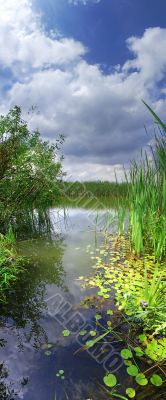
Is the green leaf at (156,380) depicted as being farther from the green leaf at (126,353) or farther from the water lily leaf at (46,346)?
the water lily leaf at (46,346)

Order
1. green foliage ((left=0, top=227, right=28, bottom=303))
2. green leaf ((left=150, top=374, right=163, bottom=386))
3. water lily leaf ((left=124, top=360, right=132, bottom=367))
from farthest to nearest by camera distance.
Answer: green foliage ((left=0, top=227, right=28, bottom=303))
water lily leaf ((left=124, top=360, right=132, bottom=367))
green leaf ((left=150, top=374, right=163, bottom=386))

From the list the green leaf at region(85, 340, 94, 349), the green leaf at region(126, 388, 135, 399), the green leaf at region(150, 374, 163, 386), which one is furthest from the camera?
the green leaf at region(85, 340, 94, 349)

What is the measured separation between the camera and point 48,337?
7.69 ft

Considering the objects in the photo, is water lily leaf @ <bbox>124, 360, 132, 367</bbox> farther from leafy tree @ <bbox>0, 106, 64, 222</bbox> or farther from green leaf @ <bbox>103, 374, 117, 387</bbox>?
leafy tree @ <bbox>0, 106, 64, 222</bbox>

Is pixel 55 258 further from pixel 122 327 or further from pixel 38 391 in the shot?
pixel 38 391

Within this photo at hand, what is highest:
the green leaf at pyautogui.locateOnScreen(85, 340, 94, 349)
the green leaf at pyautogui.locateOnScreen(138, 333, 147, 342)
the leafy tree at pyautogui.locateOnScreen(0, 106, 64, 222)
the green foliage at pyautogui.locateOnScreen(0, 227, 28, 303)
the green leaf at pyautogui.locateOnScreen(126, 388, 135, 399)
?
the leafy tree at pyautogui.locateOnScreen(0, 106, 64, 222)

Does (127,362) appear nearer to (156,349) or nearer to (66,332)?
(156,349)

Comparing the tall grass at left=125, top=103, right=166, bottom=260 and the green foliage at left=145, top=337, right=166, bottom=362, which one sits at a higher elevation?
the tall grass at left=125, top=103, right=166, bottom=260

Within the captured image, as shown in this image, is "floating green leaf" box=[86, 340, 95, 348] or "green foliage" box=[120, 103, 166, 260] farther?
"green foliage" box=[120, 103, 166, 260]

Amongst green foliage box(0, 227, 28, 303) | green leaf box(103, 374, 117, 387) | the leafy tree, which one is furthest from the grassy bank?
the leafy tree

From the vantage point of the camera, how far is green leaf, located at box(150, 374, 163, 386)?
1.78 m

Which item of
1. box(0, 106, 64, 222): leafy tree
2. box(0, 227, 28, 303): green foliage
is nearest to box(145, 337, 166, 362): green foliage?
box(0, 227, 28, 303): green foliage

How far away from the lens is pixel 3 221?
646 centimetres

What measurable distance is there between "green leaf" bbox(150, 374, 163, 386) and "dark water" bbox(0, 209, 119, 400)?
13.1 inches
